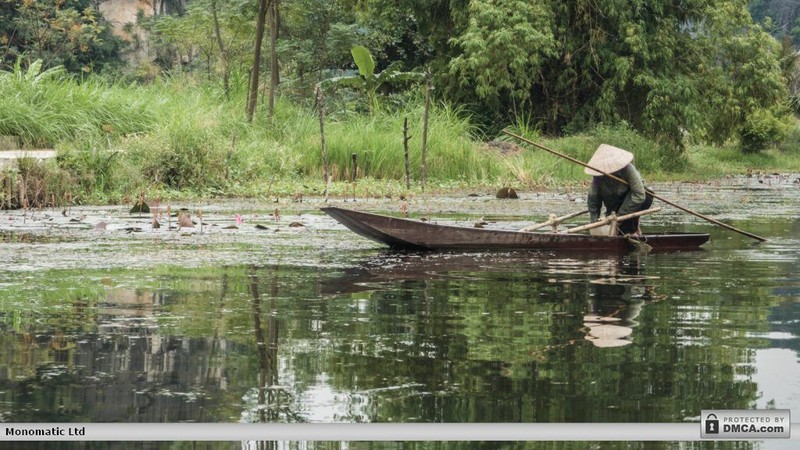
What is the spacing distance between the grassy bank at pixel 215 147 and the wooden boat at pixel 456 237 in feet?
21.9

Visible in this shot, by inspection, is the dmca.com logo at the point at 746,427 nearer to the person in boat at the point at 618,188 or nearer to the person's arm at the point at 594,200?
the person in boat at the point at 618,188

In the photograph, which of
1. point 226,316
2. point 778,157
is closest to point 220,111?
point 226,316

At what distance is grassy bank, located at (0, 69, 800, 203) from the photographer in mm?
18781

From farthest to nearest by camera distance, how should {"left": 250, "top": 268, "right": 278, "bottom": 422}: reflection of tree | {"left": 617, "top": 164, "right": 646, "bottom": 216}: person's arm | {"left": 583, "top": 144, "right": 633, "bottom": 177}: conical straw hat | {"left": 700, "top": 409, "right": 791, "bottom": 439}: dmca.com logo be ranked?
{"left": 617, "top": 164, "right": 646, "bottom": 216}: person's arm, {"left": 583, "top": 144, "right": 633, "bottom": 177}: conical straw hat, {"left": 250, "top": 268, "right": 278, "bottom": 422}: reflection of tree, {"left": 700, "top": 409, "right": 791, "bottom": 439}: dmca.com logo

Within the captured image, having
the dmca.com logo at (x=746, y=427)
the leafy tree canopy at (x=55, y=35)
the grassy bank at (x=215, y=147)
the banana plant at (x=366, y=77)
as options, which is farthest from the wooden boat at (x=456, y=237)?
the leafy tree canopy at (x=55, y=35)

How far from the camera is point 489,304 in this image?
8273 mm

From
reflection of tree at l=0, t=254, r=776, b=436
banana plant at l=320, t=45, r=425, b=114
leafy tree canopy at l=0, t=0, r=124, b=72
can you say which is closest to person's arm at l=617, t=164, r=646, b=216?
reflection of tree at l=0, t=254, r=776, b=436

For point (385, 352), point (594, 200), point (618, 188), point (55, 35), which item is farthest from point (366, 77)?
point (385, 352)

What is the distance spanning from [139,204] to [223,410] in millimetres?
11185

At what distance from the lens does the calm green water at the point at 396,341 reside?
16.8 ft

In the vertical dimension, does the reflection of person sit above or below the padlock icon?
below

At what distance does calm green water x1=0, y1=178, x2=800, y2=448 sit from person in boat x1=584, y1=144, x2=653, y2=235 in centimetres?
112

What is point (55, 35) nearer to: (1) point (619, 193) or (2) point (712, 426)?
(1) point (619, 193)

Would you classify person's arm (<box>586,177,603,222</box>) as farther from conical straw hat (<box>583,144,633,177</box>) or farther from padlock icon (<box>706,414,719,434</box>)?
padlock icon (<box>706,414,719,434</box>)
